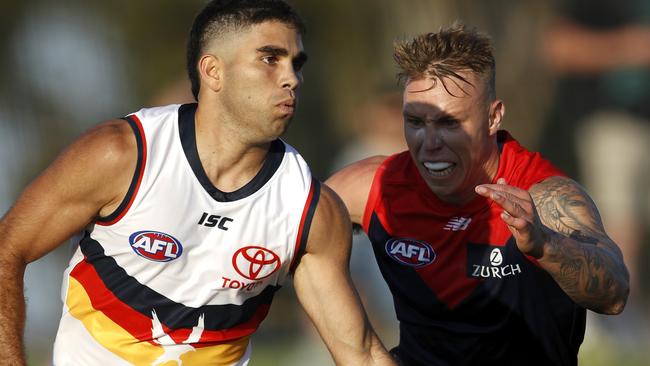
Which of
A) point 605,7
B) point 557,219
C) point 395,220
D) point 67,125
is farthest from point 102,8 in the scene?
point 557,219

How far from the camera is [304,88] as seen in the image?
10.9 m

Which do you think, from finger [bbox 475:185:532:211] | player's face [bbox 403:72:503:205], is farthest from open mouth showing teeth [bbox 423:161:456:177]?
finger [bbox 475:185:532:211]

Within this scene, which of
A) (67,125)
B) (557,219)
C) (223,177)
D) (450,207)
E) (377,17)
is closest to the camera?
(223,177)

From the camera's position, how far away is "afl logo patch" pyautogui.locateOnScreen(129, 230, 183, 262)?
4.74m

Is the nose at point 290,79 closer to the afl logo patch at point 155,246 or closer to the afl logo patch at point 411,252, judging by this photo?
the afl logo patch at point 155,246

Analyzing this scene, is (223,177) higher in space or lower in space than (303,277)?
higher

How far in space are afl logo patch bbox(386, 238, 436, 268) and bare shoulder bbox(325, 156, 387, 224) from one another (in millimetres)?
297

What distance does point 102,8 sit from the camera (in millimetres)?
10453

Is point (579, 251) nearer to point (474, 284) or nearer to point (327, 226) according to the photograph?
point (474, 284)

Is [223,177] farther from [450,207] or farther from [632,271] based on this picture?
[632,271]

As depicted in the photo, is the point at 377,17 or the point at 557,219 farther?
the point at 377,17

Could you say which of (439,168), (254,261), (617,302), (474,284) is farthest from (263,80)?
(617,302)

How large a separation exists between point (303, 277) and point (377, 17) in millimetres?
6379

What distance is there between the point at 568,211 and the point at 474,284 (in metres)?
0.66
